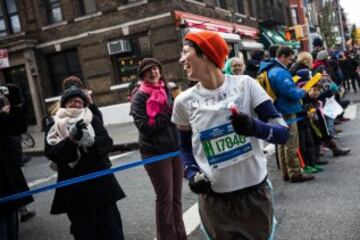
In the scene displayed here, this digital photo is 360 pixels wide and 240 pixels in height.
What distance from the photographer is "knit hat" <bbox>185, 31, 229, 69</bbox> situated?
2418 millimetres

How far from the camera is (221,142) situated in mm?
2445

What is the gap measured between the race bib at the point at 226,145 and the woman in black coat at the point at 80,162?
4.65 ft

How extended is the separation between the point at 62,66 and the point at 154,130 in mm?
16471

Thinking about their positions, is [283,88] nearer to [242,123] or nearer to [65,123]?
[65,123]

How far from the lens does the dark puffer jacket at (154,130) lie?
399cm

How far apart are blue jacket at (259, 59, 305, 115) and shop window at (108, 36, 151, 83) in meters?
11.8

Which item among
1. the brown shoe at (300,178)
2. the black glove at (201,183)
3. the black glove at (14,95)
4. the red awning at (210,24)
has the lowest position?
the brown shoe at (300,178)

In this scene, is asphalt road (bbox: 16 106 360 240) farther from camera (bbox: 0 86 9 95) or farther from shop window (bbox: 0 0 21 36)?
shop window (bbox: 0 0 21 36)

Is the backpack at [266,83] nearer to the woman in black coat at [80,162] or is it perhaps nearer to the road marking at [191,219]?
the road marking at [191,219]

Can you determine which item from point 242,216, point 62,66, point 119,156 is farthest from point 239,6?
point 242,216

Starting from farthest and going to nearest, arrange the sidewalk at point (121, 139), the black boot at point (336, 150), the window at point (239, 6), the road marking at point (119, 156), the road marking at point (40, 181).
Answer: the window at point (239, 6), the sidewalk at point (121, 139), the road marking at point (119, 156), the road marking at point (40, 181), the black boot at point (336, 150)

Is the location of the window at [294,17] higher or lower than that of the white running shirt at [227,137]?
higher

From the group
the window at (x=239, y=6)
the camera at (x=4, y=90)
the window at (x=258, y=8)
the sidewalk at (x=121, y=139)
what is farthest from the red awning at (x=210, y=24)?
the camera at (x=4, y=90)

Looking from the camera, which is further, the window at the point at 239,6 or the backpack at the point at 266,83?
the window at the point at 239,6
